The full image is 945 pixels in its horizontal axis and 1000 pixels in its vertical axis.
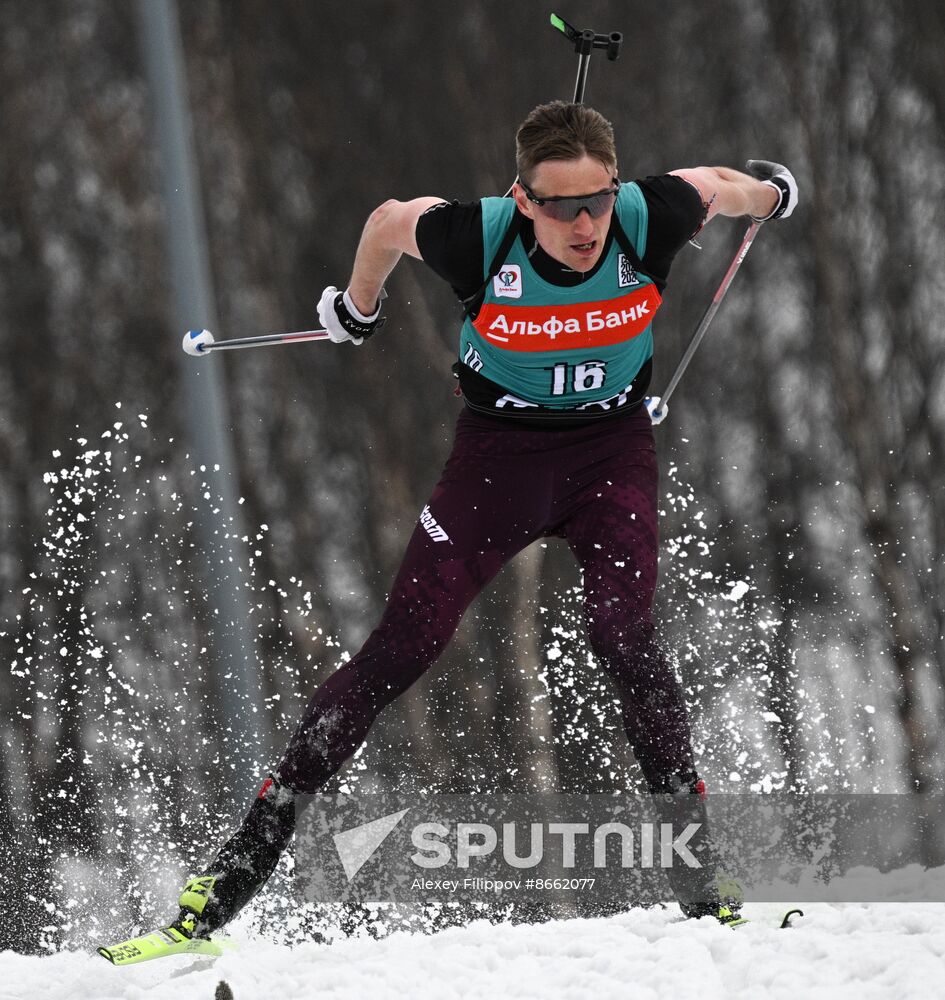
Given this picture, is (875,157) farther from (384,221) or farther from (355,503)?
(384,221)

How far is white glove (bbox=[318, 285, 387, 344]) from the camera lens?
3.13m

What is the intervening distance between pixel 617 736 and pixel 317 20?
3.25 meters

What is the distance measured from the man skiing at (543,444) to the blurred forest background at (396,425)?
2508 mm

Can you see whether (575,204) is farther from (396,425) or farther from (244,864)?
(396,425)

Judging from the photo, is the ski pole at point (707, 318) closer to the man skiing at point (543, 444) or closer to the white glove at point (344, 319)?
the man skiing at point (543, 444)

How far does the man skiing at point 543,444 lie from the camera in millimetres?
2729

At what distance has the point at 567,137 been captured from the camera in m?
2.73

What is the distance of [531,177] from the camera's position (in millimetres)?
2738

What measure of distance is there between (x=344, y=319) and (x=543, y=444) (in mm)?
564

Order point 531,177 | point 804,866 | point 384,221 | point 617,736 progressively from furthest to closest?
point 617,736 < point 804,866 < point 384,221 < point 531,177

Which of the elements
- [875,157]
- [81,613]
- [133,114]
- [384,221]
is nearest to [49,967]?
[384,221]

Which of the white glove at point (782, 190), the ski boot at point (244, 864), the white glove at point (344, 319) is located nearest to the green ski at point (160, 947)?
the ski boot at point (244, 864)

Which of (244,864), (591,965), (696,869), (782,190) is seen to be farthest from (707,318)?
(244,864)

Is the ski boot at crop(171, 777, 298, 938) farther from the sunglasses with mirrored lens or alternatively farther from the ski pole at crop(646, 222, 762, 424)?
the ski pole at crop(646, 222, 762, 424)
